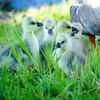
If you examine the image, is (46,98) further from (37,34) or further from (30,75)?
(37,34)

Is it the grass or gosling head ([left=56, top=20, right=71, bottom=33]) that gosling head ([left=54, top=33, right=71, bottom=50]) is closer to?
the grass

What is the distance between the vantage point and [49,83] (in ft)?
14.1

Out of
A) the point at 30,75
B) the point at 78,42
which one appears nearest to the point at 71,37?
the point at 78,42

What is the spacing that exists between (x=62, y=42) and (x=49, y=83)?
656 millimetres

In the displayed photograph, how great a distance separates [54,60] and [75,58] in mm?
206

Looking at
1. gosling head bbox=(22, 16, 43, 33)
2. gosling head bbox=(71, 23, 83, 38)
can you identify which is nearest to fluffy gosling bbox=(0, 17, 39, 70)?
gosling head bbox=(22, 16, 43, 33)

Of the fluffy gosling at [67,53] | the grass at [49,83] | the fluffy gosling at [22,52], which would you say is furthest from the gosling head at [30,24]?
the grass at [49,83]

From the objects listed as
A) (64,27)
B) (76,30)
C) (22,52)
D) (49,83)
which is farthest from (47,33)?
(49,83)

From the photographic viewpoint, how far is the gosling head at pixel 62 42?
4.82 meters

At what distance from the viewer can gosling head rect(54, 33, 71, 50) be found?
482 centimetres

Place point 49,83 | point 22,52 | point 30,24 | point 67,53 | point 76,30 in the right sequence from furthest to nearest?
1. point 30,24
2. point 76,30
3. point 22,52
4. point 67,53
5. point 49,83

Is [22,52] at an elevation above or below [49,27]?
below

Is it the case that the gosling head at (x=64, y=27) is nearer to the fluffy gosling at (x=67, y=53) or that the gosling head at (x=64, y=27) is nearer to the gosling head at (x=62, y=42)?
the fluffy gosling at (x=67, y=53)

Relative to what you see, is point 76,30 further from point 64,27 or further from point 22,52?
point 22,52
